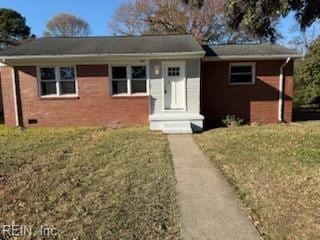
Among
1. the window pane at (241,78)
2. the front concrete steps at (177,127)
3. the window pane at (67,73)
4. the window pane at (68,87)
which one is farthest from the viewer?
the window pane at (241,78)

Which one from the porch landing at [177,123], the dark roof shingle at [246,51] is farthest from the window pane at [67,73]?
the dark roof shingle at [246,51]

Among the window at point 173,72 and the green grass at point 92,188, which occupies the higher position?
the window at point 173,72

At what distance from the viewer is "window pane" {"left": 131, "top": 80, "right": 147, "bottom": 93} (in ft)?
41.8

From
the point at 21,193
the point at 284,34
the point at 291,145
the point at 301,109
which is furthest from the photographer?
the point at 284,34

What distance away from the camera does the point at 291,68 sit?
13.3m

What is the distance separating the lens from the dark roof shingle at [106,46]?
12445 millimetres

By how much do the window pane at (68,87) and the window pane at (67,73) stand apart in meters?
0.20

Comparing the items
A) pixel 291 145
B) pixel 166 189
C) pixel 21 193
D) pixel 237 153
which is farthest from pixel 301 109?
pixel 21 193

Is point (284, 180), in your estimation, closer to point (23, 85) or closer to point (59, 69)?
point (59, 69)

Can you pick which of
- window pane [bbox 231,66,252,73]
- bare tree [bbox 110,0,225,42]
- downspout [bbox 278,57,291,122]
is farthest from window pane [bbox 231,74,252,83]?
bare tree [bbox 110,0,225,42]

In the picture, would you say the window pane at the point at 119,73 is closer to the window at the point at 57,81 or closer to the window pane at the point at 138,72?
the window pane at the point at 138,72

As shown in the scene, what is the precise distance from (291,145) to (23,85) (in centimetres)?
1013

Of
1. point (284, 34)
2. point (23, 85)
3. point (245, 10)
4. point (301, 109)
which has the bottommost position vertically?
point (301, 109)

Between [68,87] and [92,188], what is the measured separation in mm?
8307
